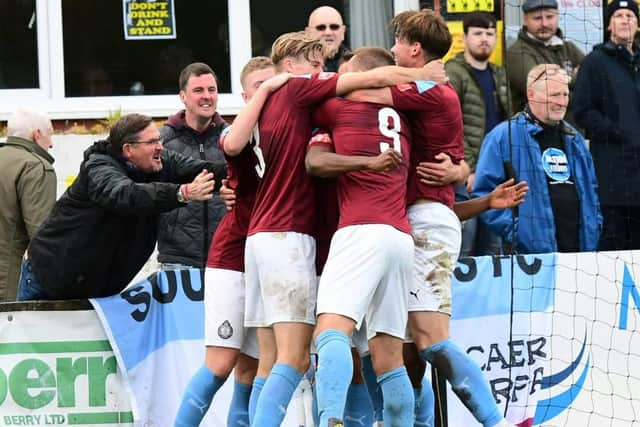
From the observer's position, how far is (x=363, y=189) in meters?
8.20

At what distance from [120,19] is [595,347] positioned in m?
5.08

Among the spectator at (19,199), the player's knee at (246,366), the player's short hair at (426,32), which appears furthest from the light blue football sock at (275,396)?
the spectator at (19,199)

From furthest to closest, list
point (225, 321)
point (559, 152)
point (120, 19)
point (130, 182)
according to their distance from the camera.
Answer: point (120, 19) < point (559, 152) < point (130, 182) < point (225, 321)

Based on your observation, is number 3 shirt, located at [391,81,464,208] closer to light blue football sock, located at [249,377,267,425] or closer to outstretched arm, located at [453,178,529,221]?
outstretched arm, located at [453,178,529,221]

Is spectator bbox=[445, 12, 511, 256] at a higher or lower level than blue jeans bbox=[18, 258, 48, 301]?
higher

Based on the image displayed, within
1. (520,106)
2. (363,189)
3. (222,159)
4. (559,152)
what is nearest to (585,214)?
(559,152)

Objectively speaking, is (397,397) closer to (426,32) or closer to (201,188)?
(201,188)

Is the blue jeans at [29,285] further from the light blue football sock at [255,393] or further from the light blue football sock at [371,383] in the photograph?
the light blue football sock at [371,383]

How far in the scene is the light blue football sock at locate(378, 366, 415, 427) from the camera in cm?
824

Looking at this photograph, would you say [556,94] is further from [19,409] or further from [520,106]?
[19,409]

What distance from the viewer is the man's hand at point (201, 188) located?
9195 millimetres

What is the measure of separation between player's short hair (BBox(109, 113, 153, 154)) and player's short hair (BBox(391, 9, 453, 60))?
6.25 ft

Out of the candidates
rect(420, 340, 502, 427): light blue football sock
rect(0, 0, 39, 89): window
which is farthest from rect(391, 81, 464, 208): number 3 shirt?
rect(0, 0, 39, 89): window

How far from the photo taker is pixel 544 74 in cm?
1137
